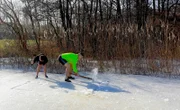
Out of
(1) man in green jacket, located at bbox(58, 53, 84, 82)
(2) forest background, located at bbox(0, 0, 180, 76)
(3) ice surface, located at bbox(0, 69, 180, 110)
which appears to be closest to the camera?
(3) ice surface, located at bbox(0, 69, 180, 110)

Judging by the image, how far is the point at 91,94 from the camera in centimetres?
399

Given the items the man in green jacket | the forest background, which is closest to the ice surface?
the man in green jacket

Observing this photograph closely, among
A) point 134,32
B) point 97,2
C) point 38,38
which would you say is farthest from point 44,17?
point 134,32

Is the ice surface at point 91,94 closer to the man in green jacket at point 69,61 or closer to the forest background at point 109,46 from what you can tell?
the man in green jacket at point 69,61

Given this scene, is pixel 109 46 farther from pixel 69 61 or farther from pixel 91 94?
pixel 91 94

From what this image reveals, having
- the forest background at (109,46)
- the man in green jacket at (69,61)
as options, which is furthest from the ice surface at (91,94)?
the forest background at (109,46)

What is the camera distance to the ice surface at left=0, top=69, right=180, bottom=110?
11.2ft

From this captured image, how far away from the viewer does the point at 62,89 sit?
442 centimetres

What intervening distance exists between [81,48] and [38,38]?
1.62 meters

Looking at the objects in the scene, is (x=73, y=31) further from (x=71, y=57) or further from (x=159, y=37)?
(x=159, y=37)

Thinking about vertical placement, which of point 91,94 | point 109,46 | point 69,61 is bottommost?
point 91,94

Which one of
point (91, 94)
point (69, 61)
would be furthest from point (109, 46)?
point (91, 94)

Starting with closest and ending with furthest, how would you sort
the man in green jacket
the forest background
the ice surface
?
the ice surface
the man in green jacket
the forest background

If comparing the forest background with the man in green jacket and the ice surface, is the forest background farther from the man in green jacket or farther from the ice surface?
the man in green jacket
